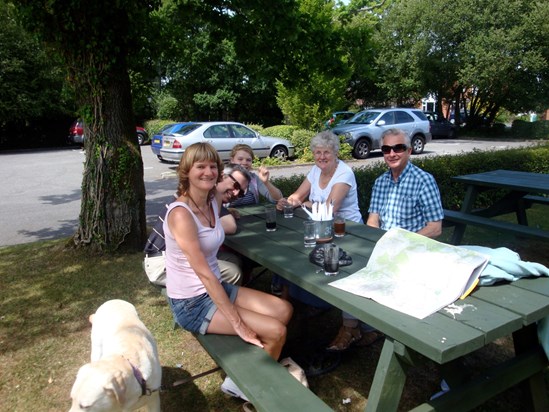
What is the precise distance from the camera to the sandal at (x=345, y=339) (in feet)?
9.49

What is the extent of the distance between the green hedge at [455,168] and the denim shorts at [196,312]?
335 cm

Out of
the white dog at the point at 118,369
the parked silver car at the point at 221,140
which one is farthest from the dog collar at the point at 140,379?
the parked silver car at the point at 221,140

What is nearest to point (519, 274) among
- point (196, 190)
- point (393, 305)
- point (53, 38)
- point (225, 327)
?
point (393, 305)

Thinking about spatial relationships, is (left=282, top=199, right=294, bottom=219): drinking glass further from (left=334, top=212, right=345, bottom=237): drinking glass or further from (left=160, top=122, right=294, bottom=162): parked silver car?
(left=160, top=122, right=294, bottom=162): parked silver car

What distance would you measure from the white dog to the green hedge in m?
3.62

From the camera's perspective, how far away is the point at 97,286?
13.7ft

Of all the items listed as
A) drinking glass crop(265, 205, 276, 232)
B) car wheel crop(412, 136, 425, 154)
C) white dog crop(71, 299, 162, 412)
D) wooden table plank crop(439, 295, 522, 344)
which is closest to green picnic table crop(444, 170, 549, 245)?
drinking glass crop(265, 205, 276, 232)

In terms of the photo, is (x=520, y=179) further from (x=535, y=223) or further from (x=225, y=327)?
(x=225, y=327)

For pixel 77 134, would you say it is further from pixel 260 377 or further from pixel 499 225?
pixel 260 377

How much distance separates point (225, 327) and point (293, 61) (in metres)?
4.21

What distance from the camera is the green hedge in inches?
232

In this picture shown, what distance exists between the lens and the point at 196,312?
2.39m

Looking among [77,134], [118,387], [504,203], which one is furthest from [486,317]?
[77,134]

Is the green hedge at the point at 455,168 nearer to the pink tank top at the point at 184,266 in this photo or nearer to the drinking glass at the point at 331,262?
the pink tank top at the point at 184,266
